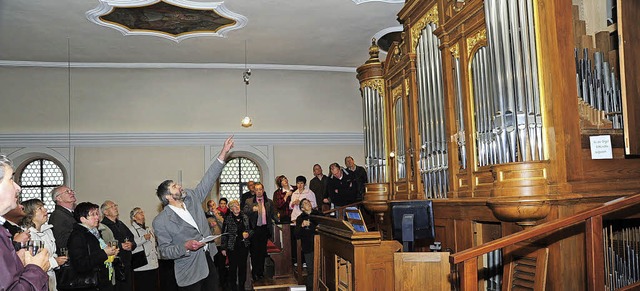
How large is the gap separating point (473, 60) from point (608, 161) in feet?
5.58

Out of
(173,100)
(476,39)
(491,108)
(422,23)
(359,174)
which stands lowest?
(359,174)

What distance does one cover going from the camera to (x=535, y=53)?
5023 mm

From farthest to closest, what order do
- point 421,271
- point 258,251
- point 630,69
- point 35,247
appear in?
point 258,251, point 421,271, point 630,69, point 35,247

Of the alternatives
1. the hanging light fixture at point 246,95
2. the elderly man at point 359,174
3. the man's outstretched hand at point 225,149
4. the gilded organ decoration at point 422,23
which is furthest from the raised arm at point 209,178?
the hanging light fixture at point 246,95

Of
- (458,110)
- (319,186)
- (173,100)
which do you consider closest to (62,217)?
(458,110)

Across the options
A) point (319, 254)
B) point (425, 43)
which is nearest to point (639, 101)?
point (425, 43)

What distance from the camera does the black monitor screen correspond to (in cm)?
641

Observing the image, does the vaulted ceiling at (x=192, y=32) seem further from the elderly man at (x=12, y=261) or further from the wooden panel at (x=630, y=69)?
the elderly man at (x=12, y=261)

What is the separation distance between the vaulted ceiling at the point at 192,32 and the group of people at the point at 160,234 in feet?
8.26

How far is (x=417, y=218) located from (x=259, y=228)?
15.1 ft

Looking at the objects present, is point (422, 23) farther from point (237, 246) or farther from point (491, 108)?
point (237, 246)

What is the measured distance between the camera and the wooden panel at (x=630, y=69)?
4.91 metres

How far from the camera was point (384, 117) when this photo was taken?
9.32m

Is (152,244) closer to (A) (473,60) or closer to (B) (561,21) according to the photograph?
(A) (473,60)
